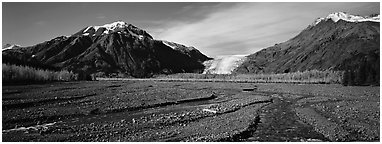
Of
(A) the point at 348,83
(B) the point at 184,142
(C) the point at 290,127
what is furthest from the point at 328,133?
(A) the point at 348,83

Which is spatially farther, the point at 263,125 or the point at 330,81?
the point at 330,81

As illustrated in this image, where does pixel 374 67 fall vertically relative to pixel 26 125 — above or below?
above

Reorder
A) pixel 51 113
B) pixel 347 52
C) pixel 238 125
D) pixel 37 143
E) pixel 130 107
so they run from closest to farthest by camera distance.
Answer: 1. pixel 37 143
2. pixel 238 125
3. pixel 51 113
4. pixel 130 107
5. pixel 347 52

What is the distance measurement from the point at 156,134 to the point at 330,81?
7751 cm

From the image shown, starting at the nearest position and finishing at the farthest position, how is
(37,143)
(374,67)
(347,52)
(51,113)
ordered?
1. (37,143)
2. (51,113)
3. (374,67)
4. (347,52)

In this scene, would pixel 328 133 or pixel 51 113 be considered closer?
pixel 328 133

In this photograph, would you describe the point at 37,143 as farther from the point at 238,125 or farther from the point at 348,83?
the point at 348,83

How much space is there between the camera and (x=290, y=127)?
15.8 m

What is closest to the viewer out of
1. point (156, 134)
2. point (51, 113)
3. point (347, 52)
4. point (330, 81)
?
point (156, 134)

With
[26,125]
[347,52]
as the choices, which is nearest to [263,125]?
[26,125]

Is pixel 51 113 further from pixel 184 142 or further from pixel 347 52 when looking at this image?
pixel 347 52

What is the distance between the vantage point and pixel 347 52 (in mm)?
136500

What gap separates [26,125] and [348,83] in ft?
206

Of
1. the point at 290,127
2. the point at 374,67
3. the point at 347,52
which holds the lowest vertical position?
the point at 290,127
